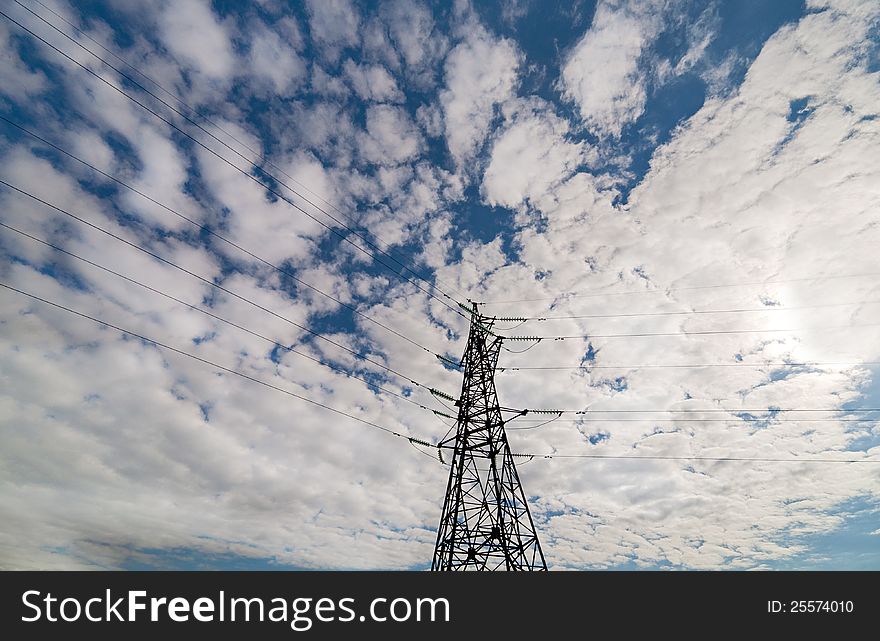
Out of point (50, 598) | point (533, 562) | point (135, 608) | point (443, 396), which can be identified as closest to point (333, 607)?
point (135, 608)

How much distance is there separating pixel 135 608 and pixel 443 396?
16817 millimetres

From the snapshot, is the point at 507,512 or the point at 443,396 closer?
the point at 507,512

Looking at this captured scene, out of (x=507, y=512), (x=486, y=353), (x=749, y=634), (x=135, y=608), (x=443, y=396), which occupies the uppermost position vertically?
(x=486, y=353)

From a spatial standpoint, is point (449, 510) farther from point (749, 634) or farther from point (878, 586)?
point (878, 586)

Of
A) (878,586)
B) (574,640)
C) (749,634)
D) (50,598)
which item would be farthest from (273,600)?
(878,586)

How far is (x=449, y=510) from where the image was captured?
2267 centimetres

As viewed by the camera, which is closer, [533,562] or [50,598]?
[50,598]

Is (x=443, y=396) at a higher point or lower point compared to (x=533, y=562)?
higher

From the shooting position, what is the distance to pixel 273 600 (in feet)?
39.1

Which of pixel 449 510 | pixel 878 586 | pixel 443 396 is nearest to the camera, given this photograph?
pixel 878 586

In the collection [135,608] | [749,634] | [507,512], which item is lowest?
[749,634]

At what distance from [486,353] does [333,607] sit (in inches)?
659

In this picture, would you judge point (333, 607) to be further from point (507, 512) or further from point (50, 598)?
point (507, 512)

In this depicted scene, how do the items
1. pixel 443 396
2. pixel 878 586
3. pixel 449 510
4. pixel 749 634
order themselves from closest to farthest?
pixel 749 634 < pixel 878 586 < pixel 449 510 < pixel 443 396
